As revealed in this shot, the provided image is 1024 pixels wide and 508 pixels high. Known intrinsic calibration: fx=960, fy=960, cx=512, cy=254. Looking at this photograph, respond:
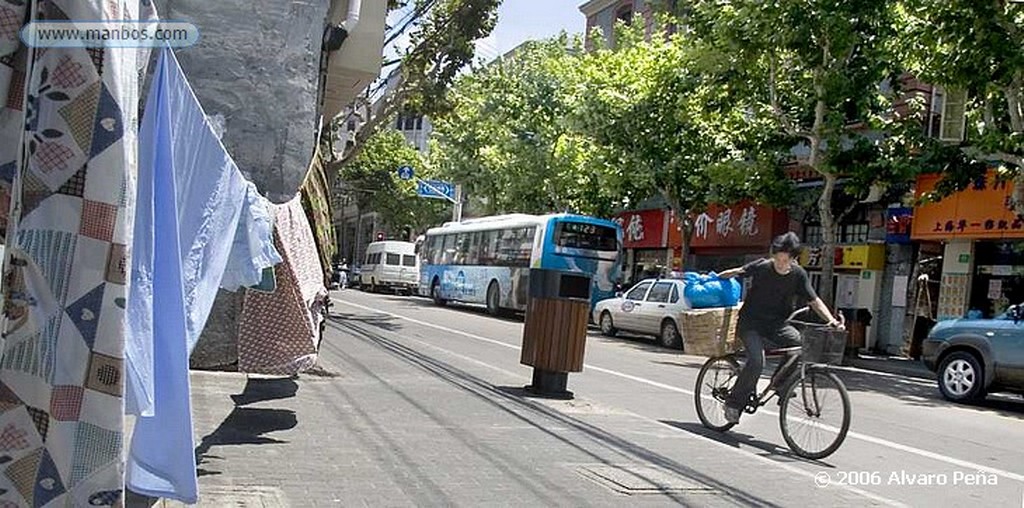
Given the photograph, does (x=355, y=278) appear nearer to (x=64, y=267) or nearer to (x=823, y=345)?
(x=823, y=345)

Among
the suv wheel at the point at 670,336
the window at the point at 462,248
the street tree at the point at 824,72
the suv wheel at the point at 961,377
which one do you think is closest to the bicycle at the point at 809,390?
the suv wheel at the point at 961,377

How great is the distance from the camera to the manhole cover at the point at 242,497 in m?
5.13

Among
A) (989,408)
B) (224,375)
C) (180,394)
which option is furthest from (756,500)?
(989,408)

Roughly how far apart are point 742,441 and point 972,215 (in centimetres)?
1508

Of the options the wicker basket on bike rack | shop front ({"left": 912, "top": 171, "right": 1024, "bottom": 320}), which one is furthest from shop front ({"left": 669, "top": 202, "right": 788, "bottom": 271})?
the wicker basket on bike rack

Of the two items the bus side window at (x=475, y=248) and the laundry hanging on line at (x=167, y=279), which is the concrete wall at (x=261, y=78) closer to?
the laundry hanging on line at (x=167, y=279)

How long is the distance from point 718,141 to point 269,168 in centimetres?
1747

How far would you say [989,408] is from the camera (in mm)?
12984

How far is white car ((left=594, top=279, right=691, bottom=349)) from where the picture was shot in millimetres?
21406

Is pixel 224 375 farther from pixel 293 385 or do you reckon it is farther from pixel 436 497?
pixel 436 497

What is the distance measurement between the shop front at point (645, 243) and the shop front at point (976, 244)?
11527 mm

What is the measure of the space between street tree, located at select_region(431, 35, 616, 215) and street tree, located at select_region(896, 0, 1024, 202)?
1489cm

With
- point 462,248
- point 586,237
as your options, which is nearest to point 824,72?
point 586,237

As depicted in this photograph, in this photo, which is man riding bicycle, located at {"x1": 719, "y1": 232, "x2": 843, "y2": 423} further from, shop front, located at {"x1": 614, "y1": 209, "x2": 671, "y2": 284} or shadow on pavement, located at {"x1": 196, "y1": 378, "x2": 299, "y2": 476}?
shop front, located at {"x1": 614, "y1": 209, "x2": 671, "y2": 284}
